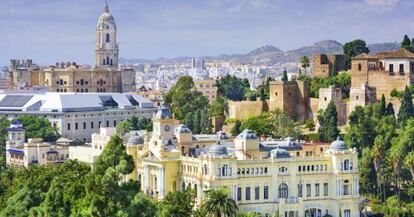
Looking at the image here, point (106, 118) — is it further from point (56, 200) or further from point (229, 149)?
point (56, 200)

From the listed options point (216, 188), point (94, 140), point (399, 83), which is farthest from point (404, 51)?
point (216, 188)

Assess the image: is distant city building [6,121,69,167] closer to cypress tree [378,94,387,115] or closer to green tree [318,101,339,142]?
green tree [318,101,339,142]

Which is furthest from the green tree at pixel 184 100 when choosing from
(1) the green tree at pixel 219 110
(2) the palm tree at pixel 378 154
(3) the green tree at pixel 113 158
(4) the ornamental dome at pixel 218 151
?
(4) the ornamental dome at pixel 218 151

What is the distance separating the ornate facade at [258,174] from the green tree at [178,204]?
45.8 inches

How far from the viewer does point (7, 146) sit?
185ft

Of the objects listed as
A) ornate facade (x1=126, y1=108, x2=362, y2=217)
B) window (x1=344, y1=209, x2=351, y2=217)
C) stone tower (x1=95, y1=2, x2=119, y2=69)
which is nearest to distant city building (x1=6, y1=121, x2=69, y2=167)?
ornate facade (x1=126, y1=108, x2=362, y2=217)

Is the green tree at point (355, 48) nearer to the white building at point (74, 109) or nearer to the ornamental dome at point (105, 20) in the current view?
the white building at point (74, 109)

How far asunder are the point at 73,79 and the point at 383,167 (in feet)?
149

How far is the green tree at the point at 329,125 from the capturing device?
55.0m

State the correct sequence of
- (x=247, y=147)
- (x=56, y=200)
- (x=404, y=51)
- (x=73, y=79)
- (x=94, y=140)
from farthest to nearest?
1. (x=73, y=79)
2. (x=404, y=51)
3. (x=94, y=140)
4. (x=247, y=147)
5. (x=56, y=200)

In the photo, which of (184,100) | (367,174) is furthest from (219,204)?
(184,100)

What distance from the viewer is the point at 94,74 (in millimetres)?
89812

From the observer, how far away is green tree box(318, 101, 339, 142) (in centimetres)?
5498

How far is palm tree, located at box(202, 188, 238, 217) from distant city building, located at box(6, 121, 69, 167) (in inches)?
698
